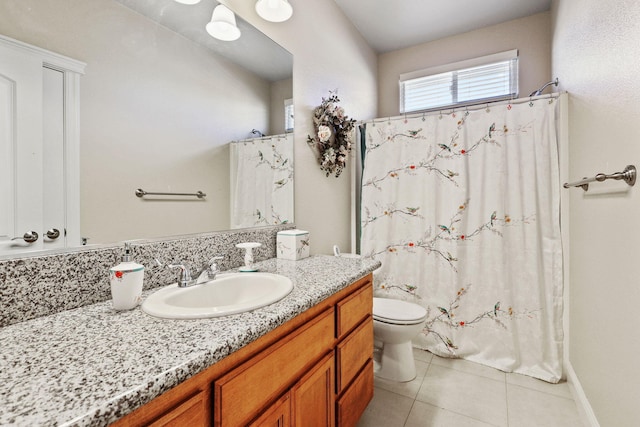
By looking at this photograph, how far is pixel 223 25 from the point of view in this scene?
1362mm

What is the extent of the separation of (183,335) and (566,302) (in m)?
2.23

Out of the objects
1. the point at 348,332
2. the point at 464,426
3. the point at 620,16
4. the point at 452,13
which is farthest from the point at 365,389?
the point at 452,13

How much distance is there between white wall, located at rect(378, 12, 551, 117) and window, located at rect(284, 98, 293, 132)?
1.78 metres

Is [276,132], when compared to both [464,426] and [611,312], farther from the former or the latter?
[464,426]

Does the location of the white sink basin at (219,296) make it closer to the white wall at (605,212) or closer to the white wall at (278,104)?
the white wall at (278,104)

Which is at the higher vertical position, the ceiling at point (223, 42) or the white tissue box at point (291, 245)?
the ceiling at point (223, 42)

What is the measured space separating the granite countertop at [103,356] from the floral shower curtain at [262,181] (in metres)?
0.70

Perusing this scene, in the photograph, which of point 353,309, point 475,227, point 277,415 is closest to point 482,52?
point 475,227

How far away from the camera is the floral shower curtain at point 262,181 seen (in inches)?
57.5

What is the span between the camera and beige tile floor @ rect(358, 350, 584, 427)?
5.17 feet

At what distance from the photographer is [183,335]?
681mm

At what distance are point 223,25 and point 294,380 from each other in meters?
1.48

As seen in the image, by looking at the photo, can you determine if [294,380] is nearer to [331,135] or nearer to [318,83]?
[331,135]

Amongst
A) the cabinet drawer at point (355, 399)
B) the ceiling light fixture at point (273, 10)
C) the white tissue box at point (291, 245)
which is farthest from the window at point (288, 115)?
the cabinet drawer at point (355, 399)
